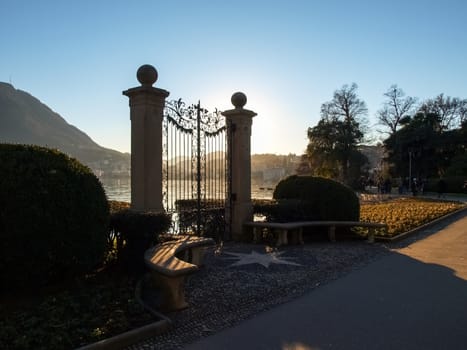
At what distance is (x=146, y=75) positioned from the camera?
6.84m

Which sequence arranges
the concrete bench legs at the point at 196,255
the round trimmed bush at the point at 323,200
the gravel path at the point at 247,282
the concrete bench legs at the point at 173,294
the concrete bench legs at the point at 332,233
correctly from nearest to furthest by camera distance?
the gravel path at the point at 247,282 → the concrete bench legs at the point at 173,294 → the concrete bench legs at the point at 196,255 → the concrete bench legs at the point at 332,233 → the round trimmed bush at the point at 323,200

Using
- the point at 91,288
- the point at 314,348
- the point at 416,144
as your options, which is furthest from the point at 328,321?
the point at 416,144

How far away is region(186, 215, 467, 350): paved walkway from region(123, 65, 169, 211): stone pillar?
326 centimetres

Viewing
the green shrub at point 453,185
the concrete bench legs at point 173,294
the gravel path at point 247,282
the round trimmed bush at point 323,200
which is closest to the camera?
the gravel path at point 247,282

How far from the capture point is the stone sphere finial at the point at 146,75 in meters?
6.84

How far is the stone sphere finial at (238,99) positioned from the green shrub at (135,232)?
14.1 ft

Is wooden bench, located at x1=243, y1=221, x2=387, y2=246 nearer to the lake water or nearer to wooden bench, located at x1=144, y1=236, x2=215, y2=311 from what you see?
the lake water

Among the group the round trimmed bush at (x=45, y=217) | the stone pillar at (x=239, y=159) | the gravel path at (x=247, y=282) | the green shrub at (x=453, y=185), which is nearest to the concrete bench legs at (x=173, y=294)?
the gravel path at (x=247, y=282)

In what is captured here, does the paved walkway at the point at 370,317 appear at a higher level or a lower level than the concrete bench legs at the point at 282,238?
lower

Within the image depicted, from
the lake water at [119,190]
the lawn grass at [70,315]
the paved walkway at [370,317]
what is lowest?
the paved walkway at [370,317]

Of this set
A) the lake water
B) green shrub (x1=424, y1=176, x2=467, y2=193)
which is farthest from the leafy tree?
the lake water

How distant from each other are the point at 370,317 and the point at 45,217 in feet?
12.8

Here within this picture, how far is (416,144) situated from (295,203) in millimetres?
40704

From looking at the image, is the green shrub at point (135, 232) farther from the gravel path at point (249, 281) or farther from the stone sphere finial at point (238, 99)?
the stone sphere finial at point (238, 99)
